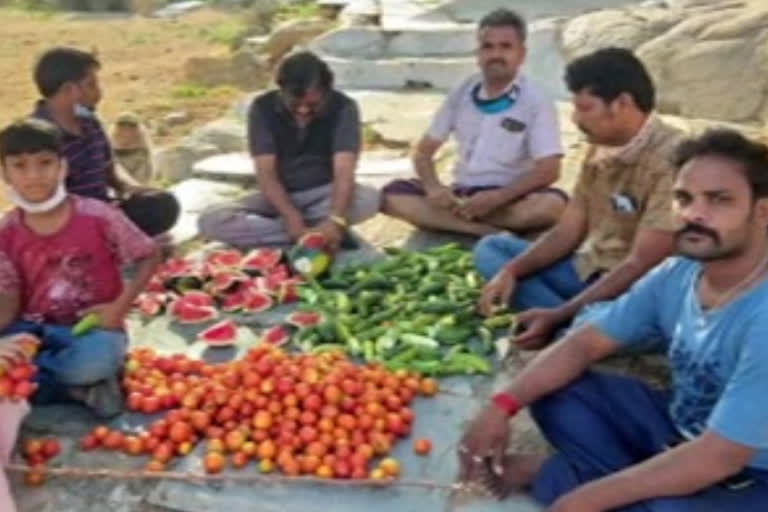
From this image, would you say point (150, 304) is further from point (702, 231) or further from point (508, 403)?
point (702, 231)

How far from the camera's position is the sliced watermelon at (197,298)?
19.5ft

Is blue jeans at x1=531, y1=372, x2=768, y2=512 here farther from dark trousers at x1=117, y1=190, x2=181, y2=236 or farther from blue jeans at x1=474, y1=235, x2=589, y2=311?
dark trousers at x1=117, y1=190, x2=181, y2=236

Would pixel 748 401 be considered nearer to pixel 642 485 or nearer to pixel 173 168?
pixel 642 485

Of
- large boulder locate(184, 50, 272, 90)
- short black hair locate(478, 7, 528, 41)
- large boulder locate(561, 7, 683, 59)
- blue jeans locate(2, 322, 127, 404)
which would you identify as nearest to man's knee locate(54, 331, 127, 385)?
blue jeans locate(2, 322, 127, 404)

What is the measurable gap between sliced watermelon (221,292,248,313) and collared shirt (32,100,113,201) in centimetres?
94

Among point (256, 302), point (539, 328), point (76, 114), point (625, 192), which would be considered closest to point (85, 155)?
point (76, 114)

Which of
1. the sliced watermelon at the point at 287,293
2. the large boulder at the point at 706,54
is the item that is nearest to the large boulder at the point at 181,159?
the large boulder at the point at 706,54

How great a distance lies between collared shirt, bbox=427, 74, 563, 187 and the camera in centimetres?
642

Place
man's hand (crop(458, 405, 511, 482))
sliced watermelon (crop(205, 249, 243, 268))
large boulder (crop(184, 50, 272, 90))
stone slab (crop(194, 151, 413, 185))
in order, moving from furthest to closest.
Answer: large boulder (crop(184, 50, 272, 90)), stone slab (crop(194, 151, 413, 185)), sliced watermelon (crop(205, 249, 243, 268)), man's hand (crop(458, 405, 511, 482))

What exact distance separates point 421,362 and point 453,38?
6769 mm

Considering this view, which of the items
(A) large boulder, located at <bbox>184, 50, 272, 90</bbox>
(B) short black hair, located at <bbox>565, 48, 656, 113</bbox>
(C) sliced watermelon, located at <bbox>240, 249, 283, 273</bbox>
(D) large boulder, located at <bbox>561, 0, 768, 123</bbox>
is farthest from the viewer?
(A) large boulder, located at <bbox>184, 50, 272, 90</bbox>

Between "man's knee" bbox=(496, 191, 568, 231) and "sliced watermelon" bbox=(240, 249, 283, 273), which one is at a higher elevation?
"man's knee" bbox=(496, 191, 568, 231)

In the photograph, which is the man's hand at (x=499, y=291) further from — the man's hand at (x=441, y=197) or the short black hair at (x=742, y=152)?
the short black hair at (x=742, y=152)

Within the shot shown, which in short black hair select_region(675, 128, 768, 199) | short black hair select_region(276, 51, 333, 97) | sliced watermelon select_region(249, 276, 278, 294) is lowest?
sliced watermelon select_region(249, 276, 278, 294)
